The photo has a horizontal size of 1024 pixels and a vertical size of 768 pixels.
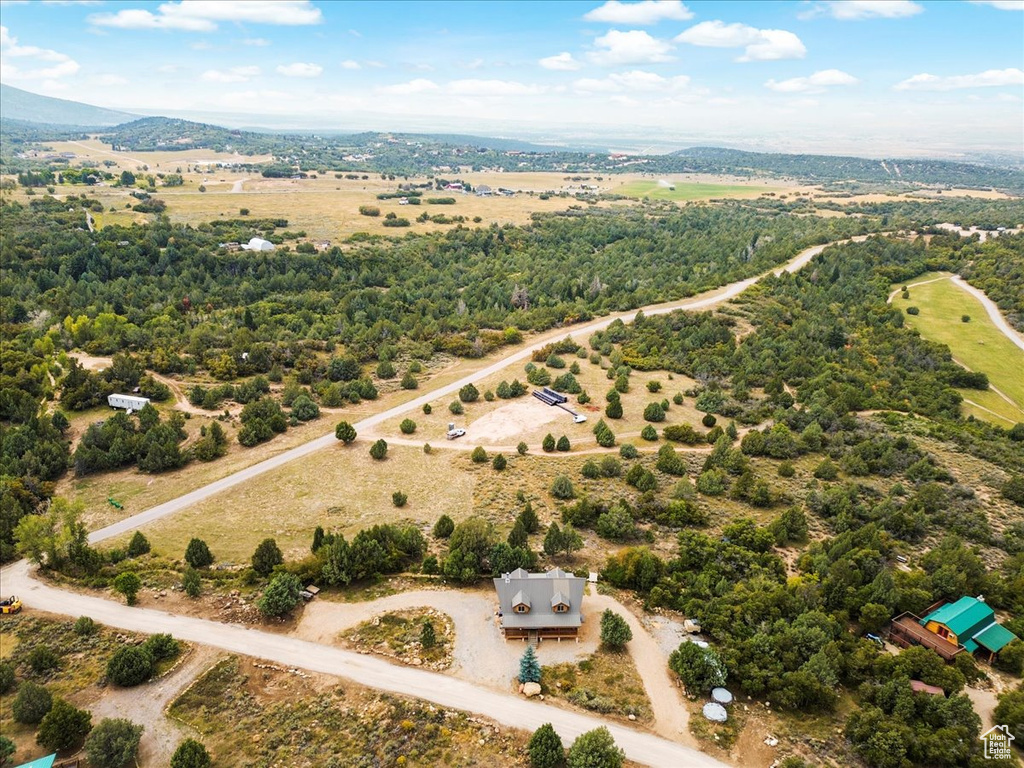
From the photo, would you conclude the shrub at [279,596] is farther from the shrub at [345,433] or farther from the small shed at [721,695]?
the small shed at [721,695]

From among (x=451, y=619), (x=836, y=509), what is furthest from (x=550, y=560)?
(x=836, y=509)

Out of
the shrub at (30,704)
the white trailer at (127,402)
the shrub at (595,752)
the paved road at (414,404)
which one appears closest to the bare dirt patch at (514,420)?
the paved road at (414,404)

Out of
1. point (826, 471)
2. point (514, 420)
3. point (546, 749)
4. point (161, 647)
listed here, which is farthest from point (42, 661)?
point (826, 471)

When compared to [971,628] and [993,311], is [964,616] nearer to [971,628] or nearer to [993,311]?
[971,628]

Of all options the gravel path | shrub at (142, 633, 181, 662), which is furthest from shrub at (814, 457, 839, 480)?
shrub at (142, 633, 181, 662)

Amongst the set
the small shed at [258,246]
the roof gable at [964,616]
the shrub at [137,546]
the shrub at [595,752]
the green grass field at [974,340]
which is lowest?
the shrub at [137,546]

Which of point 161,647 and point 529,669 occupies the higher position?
point 529,669
